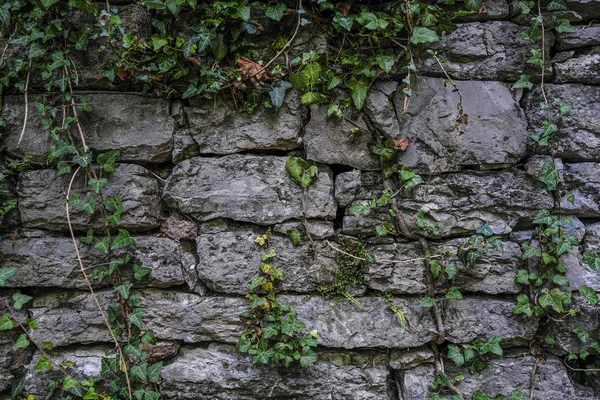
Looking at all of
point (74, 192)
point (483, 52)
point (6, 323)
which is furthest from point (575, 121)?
point (6, 323)

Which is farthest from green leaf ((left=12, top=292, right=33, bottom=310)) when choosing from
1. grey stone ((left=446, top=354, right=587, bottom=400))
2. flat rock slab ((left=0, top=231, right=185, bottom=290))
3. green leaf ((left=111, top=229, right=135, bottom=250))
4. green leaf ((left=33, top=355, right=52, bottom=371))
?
grey stone ((left=446, top=354, right=587, bottom=400))

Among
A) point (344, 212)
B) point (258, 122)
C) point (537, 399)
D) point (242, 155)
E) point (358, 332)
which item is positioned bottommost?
point (537, 399)

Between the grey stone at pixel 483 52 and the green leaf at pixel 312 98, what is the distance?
1.57ft

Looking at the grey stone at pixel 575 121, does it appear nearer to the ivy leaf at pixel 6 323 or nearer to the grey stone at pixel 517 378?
the grey stone at pixel 517 378

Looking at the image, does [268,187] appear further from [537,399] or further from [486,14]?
[537,399]

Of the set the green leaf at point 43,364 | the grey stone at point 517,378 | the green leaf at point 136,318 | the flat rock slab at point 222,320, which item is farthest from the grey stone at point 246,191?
the grey stone at point 517,378

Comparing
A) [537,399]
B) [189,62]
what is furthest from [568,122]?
[189,62]

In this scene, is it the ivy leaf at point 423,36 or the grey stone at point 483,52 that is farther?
the grey stone at point 483,52

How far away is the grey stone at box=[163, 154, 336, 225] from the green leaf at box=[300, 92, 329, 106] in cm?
29

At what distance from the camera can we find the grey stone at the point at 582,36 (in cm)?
205

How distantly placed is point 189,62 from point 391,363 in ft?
5.48

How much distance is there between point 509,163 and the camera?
2.03 m

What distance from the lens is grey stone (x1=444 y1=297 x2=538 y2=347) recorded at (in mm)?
2029

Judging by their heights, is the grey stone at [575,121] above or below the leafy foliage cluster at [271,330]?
above
